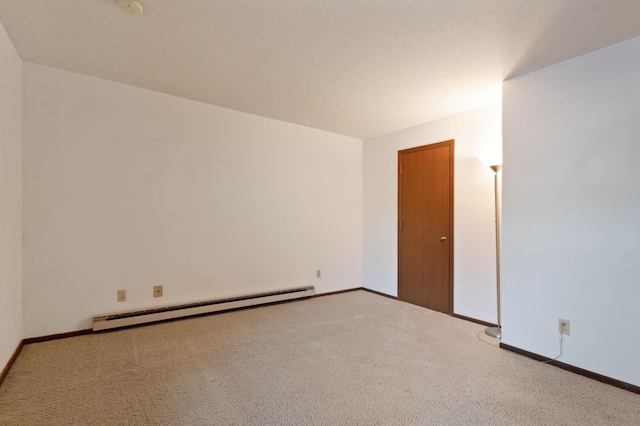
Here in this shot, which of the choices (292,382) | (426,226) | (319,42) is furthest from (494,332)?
(319,42)

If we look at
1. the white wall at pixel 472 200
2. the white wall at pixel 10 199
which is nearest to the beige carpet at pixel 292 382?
the white wall at pixel 10 199

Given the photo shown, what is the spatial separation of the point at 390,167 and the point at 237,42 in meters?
2.86

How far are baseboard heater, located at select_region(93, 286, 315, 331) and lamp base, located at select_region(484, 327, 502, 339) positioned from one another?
7.21 ft

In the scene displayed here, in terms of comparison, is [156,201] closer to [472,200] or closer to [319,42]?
[319,42]

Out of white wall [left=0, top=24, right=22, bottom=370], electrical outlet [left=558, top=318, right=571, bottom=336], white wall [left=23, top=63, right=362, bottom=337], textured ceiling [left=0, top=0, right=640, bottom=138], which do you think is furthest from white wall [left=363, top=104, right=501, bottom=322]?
white wall [left=0, top=24, right=22, bottom=370]

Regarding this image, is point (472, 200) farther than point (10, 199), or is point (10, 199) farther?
point (472, 200)

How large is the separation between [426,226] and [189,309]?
3.04 m

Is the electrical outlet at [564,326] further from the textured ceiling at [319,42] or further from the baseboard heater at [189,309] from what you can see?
the baseboard heater at [189,309]

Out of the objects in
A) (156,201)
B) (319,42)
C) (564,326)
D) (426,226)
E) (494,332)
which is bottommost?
(494,332)

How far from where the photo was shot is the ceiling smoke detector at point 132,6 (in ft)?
5.89

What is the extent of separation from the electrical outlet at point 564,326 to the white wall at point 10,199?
4.13 meters

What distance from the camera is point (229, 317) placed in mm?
3391

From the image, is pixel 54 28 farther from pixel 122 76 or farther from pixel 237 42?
pixel 237 42

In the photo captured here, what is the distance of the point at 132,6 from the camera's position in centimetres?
182
